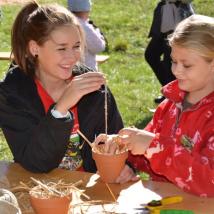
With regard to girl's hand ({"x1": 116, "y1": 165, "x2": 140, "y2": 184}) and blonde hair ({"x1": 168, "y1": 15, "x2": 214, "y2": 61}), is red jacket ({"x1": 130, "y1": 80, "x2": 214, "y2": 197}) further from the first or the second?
blonde hair ({"x1": 168, "y1": 15, "x2": 214, "y2": 61})

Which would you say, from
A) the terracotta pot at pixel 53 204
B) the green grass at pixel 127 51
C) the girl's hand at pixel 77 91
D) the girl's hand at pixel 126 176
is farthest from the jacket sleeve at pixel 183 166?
the green grass at pixel 127 51

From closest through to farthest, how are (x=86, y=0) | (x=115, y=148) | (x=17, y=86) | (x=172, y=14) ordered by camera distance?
(x=115, y=148) < (x=17, y=86) < (x=86, y=0) < (x=172, y=14)

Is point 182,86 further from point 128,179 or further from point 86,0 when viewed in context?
point 86,0

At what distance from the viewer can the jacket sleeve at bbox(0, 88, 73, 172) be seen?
7.72 feet

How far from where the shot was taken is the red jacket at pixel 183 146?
2189 millimetres

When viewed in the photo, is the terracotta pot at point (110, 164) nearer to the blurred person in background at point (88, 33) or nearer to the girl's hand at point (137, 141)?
the girl's hand at point (137, 141)

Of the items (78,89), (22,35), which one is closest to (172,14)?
(22,35)

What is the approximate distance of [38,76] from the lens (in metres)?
2.77

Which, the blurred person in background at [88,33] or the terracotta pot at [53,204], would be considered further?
the blurred person in background at [88,33]

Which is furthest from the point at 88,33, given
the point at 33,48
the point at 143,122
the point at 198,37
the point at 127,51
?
the point at 127,51

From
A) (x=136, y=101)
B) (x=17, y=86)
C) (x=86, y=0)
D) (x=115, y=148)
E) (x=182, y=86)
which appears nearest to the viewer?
(x=115, y=148)

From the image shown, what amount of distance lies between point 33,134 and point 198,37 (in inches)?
33.2

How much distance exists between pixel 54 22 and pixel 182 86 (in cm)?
71

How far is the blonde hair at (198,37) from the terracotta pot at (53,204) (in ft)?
3.10
